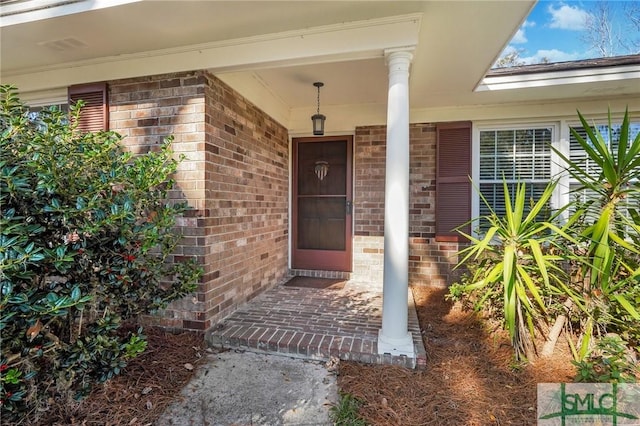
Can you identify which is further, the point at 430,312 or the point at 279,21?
the point at 430,312

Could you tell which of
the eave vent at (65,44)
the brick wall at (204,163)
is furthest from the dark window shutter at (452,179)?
the eave vent at (65,44)

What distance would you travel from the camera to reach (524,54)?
7762 mm

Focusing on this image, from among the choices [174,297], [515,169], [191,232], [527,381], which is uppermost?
[515,169]

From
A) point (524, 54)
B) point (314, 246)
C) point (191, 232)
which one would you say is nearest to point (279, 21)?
point (191, 232)

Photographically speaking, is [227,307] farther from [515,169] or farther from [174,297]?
[515,169]

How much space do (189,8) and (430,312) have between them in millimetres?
3522

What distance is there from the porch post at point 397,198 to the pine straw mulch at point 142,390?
1.51 m

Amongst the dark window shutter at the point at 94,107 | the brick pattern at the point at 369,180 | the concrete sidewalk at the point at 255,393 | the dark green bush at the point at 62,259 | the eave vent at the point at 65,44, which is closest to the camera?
the dark green bush at the point at 62,259

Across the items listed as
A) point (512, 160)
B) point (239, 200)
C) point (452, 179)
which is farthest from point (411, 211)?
point (239, 200)

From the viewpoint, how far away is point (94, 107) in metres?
Result: 3.04

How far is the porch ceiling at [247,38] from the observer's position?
7.35ft

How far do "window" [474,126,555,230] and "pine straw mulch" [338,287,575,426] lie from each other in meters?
2.07

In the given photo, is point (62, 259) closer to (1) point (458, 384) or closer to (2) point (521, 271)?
(1) point (458, 384)

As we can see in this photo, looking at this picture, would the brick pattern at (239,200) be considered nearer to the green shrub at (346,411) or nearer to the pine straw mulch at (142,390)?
the pine straw mulch at (142,390)
